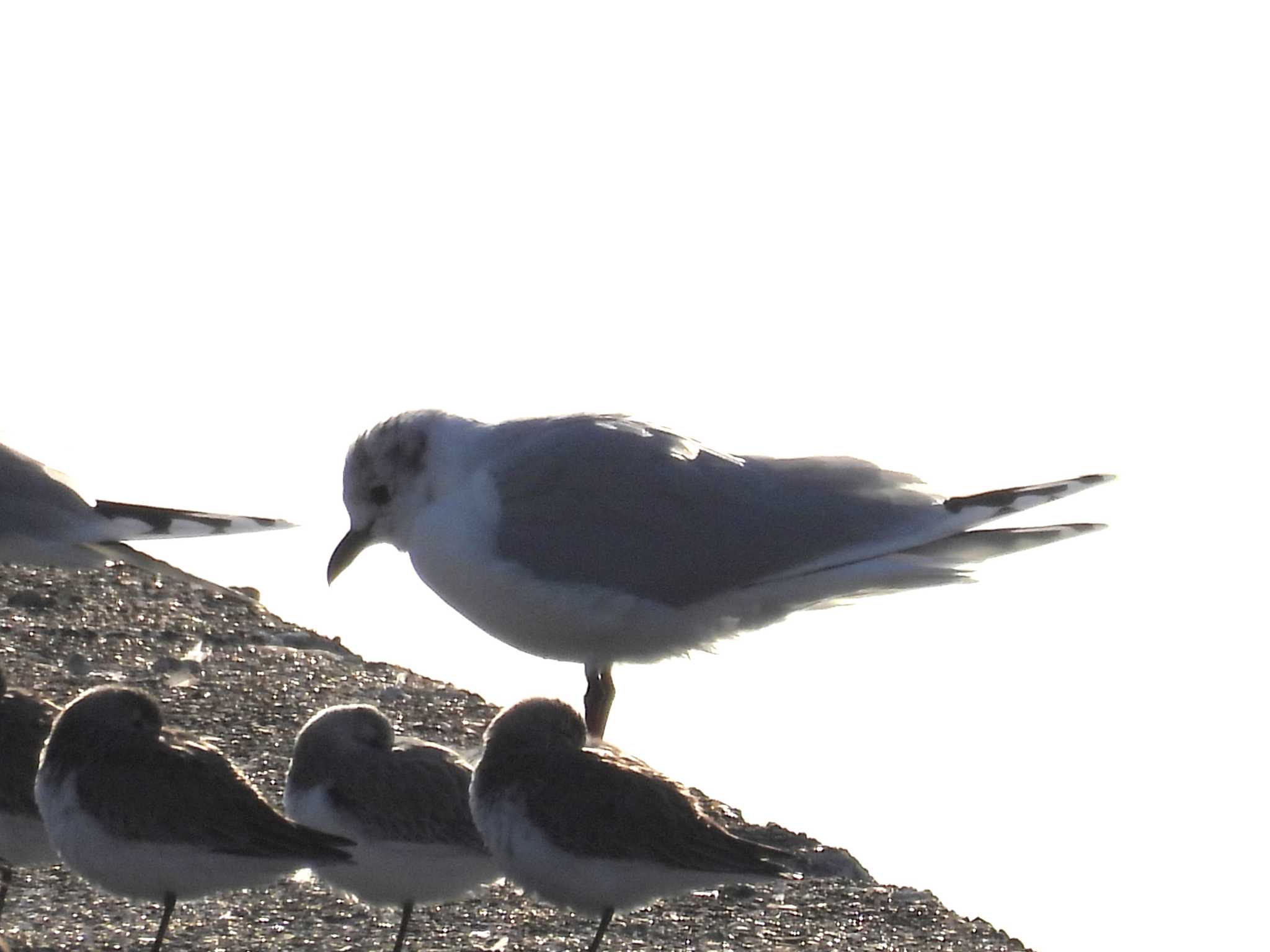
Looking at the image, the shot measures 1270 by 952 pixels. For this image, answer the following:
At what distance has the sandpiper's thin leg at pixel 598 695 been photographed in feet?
20.2

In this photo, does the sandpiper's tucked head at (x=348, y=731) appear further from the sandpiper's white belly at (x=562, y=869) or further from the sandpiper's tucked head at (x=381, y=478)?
the sandpiper's tucked head at (x=381, y=478)

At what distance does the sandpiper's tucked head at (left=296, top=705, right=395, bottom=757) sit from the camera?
4684 mm

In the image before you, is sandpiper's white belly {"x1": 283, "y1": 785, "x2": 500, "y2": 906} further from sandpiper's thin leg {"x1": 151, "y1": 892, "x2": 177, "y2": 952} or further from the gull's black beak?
the gull's black beak

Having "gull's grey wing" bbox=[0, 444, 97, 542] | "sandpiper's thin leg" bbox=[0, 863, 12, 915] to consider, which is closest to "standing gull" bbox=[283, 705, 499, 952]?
"sandpiper's thin leg" bbox=[0, 863, 12, 915]

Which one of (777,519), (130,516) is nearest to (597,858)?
(777,519)

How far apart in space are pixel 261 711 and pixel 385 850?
1.51 metres

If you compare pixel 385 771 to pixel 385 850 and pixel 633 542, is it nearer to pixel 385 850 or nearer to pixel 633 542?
pixel 385 850

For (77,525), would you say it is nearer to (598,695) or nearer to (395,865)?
(598,695)

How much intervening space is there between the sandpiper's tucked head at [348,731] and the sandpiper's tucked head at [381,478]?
140 cm

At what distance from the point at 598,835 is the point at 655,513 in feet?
5.48

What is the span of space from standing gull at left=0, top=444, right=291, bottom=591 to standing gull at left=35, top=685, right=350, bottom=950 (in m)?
1.98

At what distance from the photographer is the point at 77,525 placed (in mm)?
6477

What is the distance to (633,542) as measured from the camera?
5.96 metres

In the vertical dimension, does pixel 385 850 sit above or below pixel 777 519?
below
